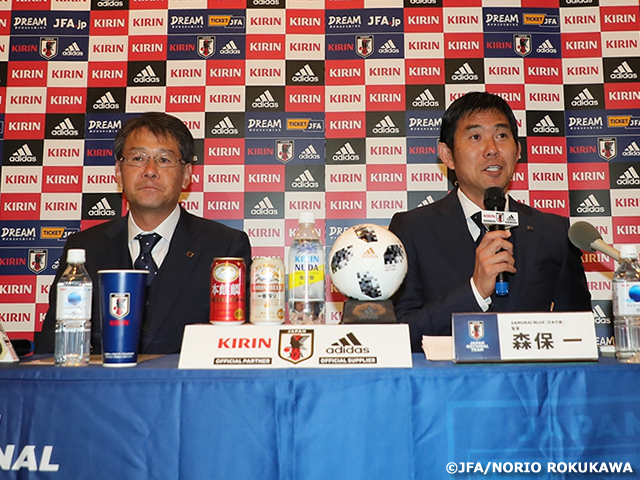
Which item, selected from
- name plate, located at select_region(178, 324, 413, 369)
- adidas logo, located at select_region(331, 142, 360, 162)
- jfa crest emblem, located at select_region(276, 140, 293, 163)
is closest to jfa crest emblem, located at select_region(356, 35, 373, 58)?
adidas logo, located at select_region(331, 142, 360, 162)

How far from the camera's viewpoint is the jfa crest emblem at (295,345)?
43.8 inches

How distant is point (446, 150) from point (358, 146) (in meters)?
0.90

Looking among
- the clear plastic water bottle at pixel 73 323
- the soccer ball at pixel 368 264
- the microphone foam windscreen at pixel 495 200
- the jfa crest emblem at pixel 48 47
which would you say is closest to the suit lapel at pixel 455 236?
the microphone foam windscreen at pixel 495 200

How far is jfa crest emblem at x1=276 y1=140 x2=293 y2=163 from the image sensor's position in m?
3.15

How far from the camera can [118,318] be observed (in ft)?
3.76

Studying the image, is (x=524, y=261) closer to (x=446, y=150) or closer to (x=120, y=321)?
(x=446, y=150)

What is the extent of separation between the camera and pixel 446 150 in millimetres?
2301

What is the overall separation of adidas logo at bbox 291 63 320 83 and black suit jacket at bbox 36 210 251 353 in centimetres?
122

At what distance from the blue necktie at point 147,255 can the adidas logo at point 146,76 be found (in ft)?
4.32

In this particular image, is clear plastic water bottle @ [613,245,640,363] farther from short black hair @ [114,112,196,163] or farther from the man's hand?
short black hair @ [114,112,196,163]

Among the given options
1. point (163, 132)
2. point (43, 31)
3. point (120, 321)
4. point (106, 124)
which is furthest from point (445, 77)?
point (120, 321)

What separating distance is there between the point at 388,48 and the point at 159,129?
154 centimetres

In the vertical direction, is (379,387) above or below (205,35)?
below

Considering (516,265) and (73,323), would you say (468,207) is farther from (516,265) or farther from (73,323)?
(73,323)
